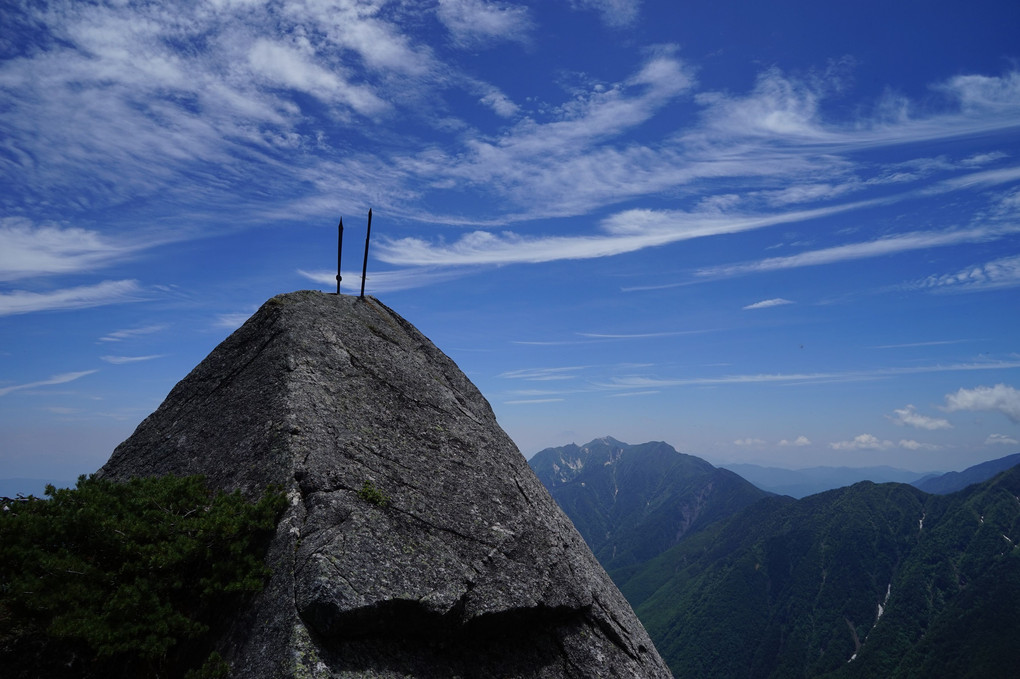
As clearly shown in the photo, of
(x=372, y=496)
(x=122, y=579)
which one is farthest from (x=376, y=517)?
(x=122, y=579)

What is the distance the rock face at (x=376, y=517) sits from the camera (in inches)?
438

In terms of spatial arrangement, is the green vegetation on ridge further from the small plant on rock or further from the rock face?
the small plant on rock

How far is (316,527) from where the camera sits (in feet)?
40.0

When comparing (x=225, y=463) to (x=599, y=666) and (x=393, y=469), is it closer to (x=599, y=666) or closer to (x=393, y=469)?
(x=393, y=469)

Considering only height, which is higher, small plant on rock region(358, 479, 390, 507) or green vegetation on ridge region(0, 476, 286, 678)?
small plant on rock region(358, 479, 390, 507)

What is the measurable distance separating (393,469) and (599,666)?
745 cm

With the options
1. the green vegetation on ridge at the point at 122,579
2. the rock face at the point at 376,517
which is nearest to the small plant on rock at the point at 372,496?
the rock face at the point at 376,517

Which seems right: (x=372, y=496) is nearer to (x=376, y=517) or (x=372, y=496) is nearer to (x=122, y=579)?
(x=376, y=517)

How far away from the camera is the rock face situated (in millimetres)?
11117

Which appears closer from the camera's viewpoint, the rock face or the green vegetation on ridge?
the green vegetation on ridge

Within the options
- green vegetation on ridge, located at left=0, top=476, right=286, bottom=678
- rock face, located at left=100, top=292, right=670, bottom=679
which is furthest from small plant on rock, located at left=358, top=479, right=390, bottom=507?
green vegetation on ridge, located at left=0, top=476, right=286, bottom=678

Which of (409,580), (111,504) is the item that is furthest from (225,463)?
(409,580)

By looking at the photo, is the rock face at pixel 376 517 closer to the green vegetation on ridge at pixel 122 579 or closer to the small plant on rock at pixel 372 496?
the small plant on rock at pixel 372 496

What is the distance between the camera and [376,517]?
13062 millimetres
